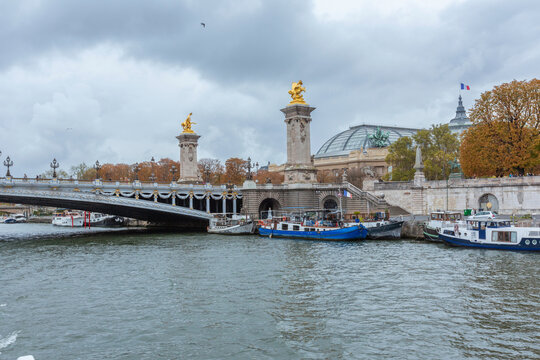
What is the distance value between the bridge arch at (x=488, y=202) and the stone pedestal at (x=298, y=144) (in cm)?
2016

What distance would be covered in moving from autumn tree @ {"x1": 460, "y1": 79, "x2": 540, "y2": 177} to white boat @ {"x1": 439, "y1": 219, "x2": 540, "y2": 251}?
1499cm

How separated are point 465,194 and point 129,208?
37437mm

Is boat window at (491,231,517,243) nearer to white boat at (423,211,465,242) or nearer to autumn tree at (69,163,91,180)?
white boat at (423,211,465,242)

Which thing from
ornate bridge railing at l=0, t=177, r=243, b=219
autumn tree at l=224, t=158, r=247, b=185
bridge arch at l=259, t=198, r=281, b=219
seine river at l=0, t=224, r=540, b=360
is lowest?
seine river at l=0, t=224, r=540, b=360

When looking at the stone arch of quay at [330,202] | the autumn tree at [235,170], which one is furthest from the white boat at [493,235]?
the autumn tree at [235,170]

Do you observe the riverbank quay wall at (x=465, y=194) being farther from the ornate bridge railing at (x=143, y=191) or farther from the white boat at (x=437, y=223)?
the ornate bridge railing at (x=143, y=191)

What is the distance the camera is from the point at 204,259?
34.4m

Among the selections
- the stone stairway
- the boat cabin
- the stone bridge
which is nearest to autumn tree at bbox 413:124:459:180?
the stone stairway

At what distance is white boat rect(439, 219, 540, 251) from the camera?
3447 centimetres

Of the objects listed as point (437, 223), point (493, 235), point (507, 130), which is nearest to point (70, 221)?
point (437, 223)

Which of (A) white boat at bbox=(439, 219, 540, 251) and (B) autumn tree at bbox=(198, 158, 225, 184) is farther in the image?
(B) autumn tree at bbox=(198, 158, 225, 184)

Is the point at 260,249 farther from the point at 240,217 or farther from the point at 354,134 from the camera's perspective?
the point at 354,134

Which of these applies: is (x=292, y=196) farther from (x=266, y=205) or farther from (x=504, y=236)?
(x=504, y=236)

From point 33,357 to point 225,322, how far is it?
20.5ft
